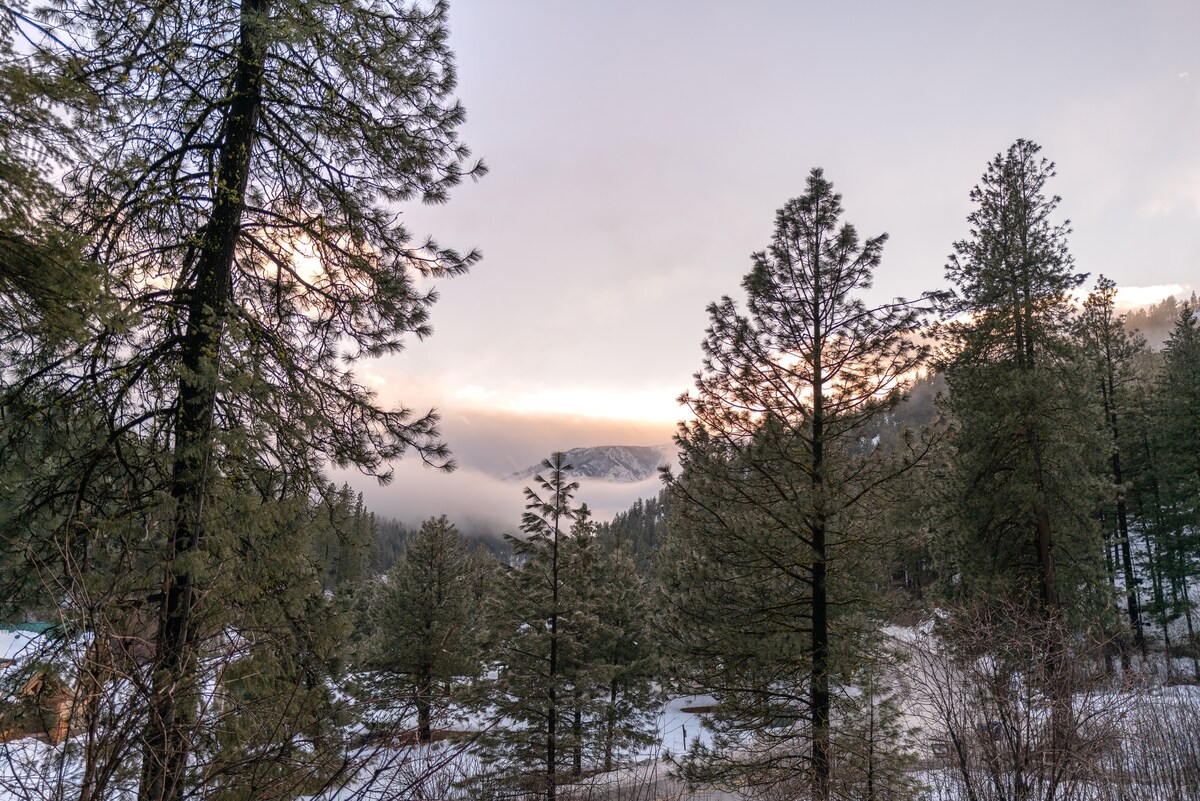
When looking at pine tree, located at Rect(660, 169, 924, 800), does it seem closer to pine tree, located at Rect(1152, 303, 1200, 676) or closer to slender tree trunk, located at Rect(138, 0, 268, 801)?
slender tree trunk, located at Rect(138, 0, 268, 801)

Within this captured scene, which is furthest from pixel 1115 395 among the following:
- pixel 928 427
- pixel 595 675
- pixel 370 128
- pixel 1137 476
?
pixel 370 128

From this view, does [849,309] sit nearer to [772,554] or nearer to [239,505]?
[772,554]

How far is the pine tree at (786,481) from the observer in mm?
7984

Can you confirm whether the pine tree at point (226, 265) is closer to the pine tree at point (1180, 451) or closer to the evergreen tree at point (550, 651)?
the evergreen tree at point (550, 651)

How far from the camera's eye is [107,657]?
2.90 meters

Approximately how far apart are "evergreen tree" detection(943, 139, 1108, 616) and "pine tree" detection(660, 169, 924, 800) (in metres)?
7.18

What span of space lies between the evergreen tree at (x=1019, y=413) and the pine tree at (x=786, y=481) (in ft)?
23.5

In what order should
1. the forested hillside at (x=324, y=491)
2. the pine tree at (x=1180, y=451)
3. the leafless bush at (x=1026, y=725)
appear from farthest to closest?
the pine tree at (x=1180, y=451), the leafless bush at (x=1026, y=725), the forested hillside at (x=324, y=491)

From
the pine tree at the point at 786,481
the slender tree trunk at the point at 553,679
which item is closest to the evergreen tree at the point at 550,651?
the slender tree trunk at the point at 553,679

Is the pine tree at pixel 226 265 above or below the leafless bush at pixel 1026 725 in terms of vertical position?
above

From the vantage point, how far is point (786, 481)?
26.9ft

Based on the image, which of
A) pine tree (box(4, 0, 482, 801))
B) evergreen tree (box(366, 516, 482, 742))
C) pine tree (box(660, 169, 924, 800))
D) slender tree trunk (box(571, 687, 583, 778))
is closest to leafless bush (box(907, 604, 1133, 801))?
pine tree (box(660, 169, 924, 800))

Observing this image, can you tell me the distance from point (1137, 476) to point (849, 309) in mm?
30333

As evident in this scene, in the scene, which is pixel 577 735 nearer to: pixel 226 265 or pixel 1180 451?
pixel 226 265
